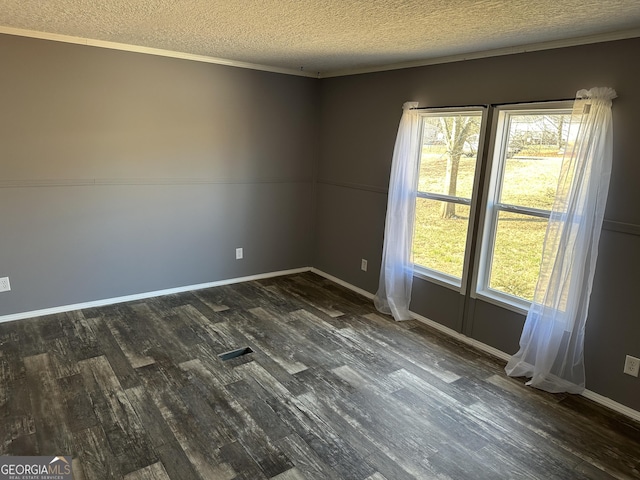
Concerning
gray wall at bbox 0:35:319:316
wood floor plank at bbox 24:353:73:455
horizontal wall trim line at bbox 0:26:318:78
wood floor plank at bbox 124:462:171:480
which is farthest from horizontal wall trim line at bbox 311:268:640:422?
wood floor plank at bbox 24:353:73:455

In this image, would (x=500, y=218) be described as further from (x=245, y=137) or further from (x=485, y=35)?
(x=245, y=137)

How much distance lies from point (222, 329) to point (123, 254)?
124 centimetres

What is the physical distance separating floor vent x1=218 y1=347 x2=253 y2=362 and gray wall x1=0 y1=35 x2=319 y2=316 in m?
1.43

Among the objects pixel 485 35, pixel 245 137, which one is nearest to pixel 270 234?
pixel 245 137

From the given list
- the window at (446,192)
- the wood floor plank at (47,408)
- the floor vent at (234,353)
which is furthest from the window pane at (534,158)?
the wood floor plank at (47,408)

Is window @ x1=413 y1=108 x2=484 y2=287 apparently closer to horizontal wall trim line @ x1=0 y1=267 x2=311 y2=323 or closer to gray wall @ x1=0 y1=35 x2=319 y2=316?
gray wall @ x1=0 y1=35 x2=319 y2=316

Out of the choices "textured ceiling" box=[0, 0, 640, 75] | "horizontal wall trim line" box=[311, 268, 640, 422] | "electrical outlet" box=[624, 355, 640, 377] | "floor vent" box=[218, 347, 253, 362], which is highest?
"textured ceiling" box=[0, 0, 640, 75]

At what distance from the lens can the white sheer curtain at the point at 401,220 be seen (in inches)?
145

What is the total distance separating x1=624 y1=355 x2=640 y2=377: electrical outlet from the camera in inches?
102

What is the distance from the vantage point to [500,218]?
10.7 feet

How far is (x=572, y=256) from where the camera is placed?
2.70 m

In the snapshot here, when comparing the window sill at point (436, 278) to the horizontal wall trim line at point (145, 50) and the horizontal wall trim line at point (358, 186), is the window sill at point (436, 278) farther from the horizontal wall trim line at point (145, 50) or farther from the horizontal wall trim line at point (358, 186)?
the horizontal wall trim line at point (145, 50)

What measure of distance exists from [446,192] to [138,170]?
278 centimetres

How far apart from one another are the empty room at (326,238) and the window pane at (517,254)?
0.08 feet
